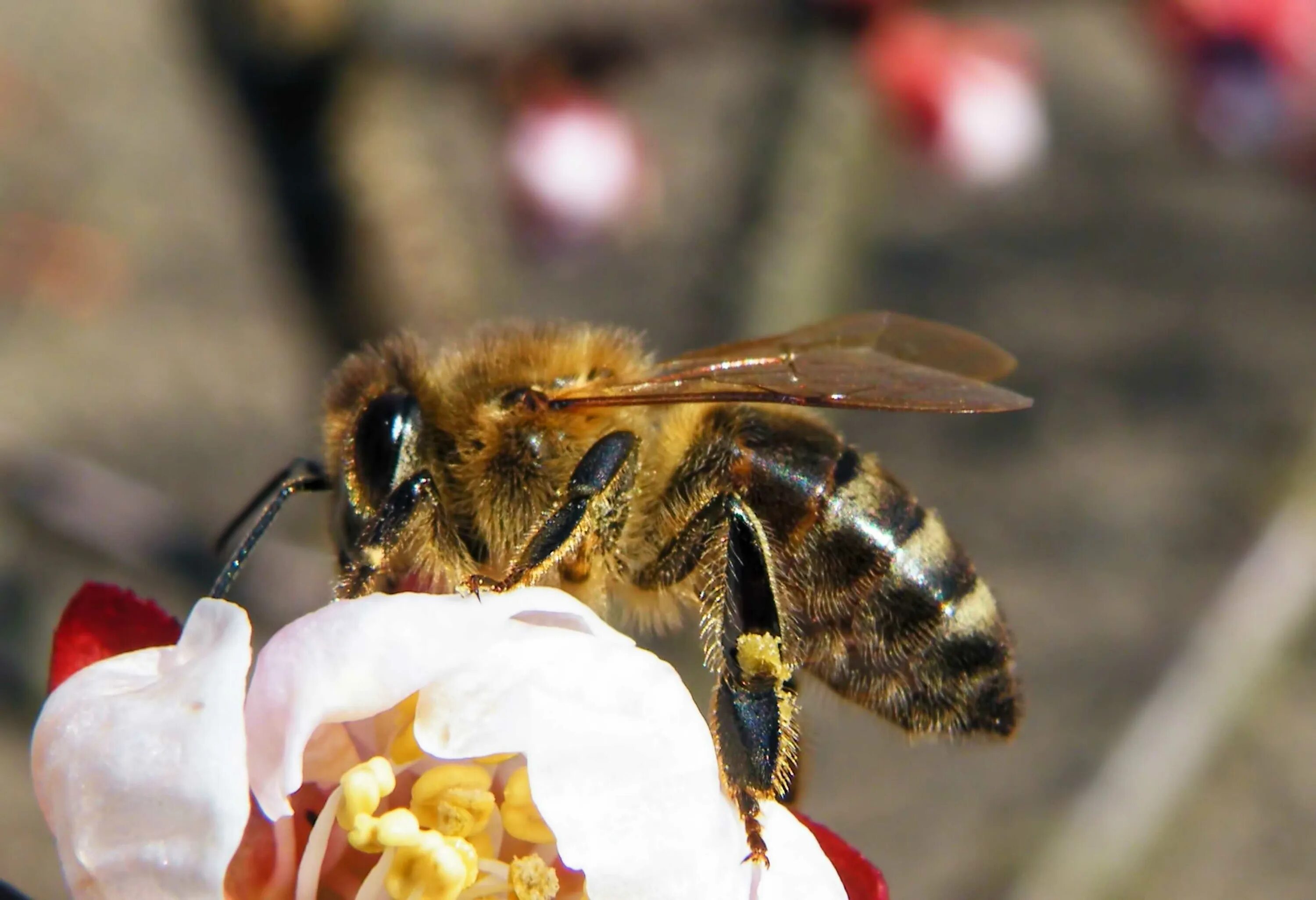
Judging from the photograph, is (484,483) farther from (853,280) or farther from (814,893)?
(853,280)

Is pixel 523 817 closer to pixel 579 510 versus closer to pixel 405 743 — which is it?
pixel 405 743

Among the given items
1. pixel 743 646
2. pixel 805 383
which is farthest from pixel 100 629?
pixel 805 383

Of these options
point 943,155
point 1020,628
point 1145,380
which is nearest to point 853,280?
point 943,155

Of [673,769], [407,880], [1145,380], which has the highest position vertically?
[673,769]

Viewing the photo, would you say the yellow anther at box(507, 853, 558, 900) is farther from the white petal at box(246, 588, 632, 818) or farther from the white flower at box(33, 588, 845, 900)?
the white petal at box(246, 588, 632, 818)

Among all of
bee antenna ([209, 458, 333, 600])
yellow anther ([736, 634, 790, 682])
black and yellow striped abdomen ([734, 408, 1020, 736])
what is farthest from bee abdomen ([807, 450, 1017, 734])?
bee antenna ([209, 458, 333, 600])

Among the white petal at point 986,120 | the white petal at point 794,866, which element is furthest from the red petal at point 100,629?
the white petal at point 986,120

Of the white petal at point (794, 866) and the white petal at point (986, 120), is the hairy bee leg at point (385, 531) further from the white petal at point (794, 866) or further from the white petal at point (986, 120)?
the white petal at point (986, 120)
